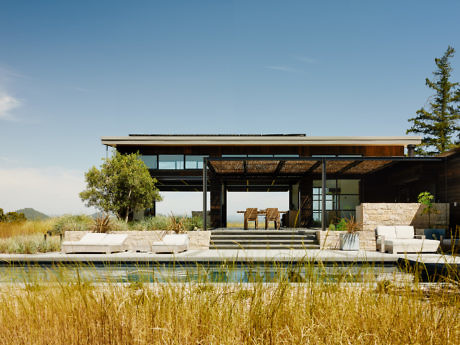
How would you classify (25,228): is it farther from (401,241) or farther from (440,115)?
(440,115)

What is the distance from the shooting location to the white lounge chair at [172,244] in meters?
11.1

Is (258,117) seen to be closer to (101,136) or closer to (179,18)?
(179,18)

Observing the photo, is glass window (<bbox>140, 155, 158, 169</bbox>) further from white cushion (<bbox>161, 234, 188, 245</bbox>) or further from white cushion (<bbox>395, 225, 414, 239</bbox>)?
white cushion (<bbox>395, 225, 414, 239</bbox>)

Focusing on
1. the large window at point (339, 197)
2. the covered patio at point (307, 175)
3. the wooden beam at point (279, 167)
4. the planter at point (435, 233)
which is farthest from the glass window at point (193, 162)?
the planter at point (435, 233)

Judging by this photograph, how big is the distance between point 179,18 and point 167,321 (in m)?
10.3

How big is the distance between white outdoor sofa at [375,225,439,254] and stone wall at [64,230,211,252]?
550 cm

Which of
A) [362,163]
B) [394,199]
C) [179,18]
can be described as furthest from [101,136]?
[394,199]

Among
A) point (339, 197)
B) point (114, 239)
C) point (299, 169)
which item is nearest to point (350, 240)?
point (299, 169)

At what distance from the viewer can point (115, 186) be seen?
14.7 m

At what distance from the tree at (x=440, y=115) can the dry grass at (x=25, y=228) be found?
2563 cm

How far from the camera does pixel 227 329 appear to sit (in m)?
2.75

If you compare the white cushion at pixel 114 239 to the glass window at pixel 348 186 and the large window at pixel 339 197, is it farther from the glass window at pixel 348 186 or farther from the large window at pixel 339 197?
the glass window at pixel 348 186

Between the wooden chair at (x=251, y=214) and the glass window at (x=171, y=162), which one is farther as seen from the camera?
the glass window at (x=171, y=162)

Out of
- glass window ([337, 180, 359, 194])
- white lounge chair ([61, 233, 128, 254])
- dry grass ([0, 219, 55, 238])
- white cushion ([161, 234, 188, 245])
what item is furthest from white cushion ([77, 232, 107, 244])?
glass window ([337, 180, 359, 194])
